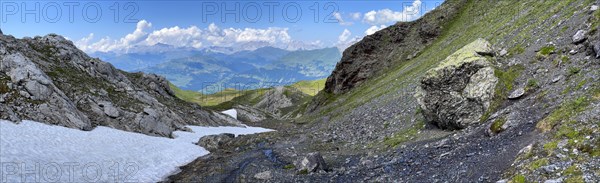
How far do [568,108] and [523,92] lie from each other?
230 inches

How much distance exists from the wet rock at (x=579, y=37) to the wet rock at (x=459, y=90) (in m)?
6.21

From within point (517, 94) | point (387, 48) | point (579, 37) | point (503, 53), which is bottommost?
point (517, 94)

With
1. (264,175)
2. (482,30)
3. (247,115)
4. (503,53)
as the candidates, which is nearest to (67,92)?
(264,175)

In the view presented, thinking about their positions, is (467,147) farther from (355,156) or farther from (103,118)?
(103,118)

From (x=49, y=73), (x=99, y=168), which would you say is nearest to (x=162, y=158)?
(x=99, y=168)

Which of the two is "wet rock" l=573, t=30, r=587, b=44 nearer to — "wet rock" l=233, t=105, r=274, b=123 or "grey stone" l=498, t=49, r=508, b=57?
"grey stone" l=498, t=49, r=508, b=57

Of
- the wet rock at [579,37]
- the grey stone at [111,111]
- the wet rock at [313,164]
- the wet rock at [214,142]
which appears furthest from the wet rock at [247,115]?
the wet rock at [579,37]

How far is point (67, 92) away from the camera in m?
46.8

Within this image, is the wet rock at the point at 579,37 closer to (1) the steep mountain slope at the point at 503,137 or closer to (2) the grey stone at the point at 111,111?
(1) the steep mountain slope at the point at 503,137

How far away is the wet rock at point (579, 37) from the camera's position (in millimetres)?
25919

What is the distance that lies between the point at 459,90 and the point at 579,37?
9.46m

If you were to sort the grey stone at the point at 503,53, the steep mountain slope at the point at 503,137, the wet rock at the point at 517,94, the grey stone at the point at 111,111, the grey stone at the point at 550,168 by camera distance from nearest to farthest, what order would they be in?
the grey stone at the point at 550,168 → the steep mountain slope at the point at 503,137 → the wet rock at the point at 517,94 → the grey stone at the point at 503,53 → the grey stone at the point at 111,111

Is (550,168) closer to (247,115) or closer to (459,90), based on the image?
(459,90)

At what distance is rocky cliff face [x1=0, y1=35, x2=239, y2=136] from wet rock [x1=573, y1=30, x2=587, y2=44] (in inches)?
1833
